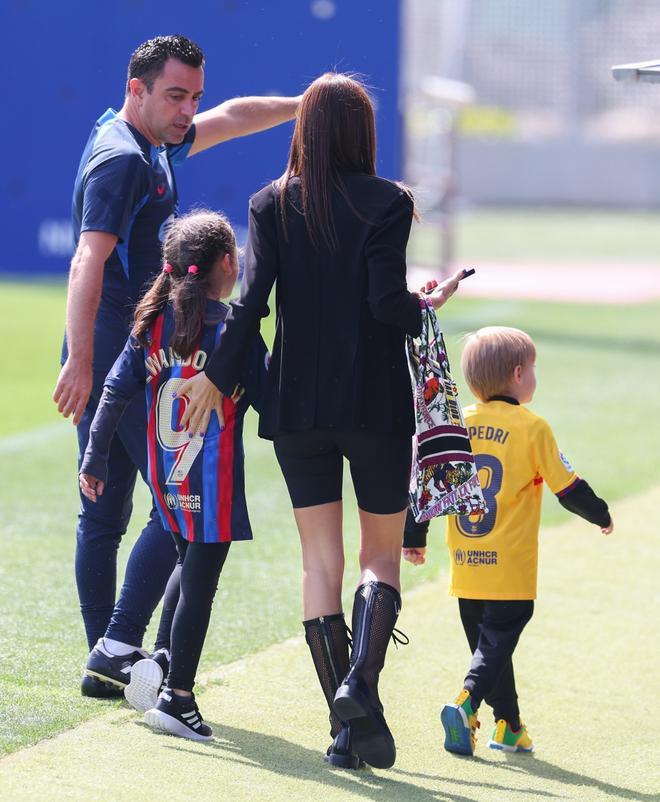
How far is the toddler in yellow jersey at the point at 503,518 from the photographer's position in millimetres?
3992

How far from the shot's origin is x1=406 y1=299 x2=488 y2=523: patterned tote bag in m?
3.63

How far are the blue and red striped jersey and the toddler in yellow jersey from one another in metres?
0.61

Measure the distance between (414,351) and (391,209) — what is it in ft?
1.31

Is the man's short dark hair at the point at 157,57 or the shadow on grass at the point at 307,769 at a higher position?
the man's short dark hair at the point at 157,57

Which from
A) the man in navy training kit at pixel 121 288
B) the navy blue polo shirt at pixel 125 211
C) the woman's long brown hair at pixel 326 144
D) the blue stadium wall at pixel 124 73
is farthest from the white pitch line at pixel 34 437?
the woman's long brown hair at pixel 326 144

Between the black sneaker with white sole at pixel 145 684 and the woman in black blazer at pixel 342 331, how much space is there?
22.0 inches

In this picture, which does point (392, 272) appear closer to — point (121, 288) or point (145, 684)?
point (121, 288)

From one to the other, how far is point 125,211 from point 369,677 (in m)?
1.59

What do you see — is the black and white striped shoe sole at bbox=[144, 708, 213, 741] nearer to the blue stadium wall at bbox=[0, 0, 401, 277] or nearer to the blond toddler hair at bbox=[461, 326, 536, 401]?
the blond toddler hair at bbox=[461, 326, 536, 401]

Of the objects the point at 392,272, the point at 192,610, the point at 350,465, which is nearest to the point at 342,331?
the point at 392,272

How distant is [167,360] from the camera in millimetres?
3842

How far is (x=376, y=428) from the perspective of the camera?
358cm

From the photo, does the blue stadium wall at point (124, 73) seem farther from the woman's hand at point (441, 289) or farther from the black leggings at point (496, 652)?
the black leggings at point (496, 652)

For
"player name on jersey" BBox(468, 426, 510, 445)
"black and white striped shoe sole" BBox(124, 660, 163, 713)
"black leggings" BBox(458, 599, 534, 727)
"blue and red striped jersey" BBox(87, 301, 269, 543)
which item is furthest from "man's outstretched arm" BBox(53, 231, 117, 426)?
"black leggings" BBox(458, 599, 534, 727)
